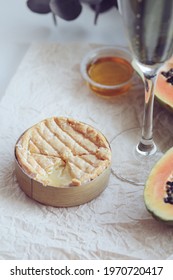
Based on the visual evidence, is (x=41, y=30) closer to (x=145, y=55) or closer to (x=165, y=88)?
(x=165, y=88)

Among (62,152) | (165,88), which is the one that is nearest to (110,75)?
(165,88)

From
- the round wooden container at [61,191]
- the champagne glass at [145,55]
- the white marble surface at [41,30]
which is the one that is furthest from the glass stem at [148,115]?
the white marble surface at [41,30]

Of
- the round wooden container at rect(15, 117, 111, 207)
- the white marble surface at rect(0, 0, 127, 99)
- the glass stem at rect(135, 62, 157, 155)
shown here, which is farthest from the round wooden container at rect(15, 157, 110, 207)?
the white marble surface at rect(0, 0, 127, 99)

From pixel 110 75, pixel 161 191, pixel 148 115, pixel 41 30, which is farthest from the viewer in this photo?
pixel 41 30

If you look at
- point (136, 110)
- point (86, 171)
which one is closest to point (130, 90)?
point (136, 110)

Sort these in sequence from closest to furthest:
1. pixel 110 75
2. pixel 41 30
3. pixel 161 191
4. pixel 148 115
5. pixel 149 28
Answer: pixel 149 28
pixel 161 191
pixel 148 115
pixel 110 75
pixel 41 30

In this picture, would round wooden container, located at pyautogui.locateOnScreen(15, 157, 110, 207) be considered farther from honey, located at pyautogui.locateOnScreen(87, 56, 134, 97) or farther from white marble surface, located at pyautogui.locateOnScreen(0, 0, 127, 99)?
white marble surface, located at pyautogui.locateOnScreen(0, 0, 127, 99)

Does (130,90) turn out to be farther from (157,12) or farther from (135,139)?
(157,12)
